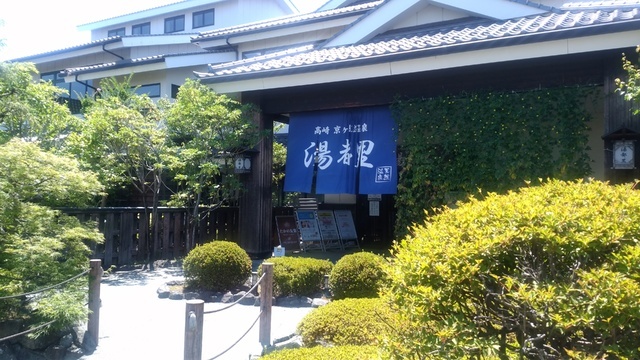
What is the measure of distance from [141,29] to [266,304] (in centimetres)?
2752

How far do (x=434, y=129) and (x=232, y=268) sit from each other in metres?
4.69

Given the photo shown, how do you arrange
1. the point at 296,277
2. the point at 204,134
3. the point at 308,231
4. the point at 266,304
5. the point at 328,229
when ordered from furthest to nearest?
the point at 328,229
the point at 308,231
the point at 204,134
the point at 296,277
the point at 266,304

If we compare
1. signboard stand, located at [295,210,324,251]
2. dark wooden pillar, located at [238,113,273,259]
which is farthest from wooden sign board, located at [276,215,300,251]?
dark wooden pillar, located at [238,113,273,259]

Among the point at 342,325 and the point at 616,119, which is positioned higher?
the point at 616,119

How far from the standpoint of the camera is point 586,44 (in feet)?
28.0

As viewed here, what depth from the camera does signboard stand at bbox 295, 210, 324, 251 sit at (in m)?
15.0

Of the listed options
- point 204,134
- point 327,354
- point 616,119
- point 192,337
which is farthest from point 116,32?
point 327,354

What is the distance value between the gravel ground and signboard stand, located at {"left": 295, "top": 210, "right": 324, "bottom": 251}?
17.3 feet

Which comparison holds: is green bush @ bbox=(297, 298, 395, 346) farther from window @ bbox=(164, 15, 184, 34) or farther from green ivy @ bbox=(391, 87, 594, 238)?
window @ bbox=(164, 15, 184, 34)

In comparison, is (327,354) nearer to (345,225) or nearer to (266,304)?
(266,304)

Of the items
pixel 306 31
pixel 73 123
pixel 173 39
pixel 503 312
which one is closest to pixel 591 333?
pixel 503 312

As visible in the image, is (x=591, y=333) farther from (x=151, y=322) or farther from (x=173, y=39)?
(x=173, y=39)

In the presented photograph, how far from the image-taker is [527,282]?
2.84 m

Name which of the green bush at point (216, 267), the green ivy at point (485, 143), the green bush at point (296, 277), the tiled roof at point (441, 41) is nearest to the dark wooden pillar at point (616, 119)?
the green ivy at point (485, 143)
